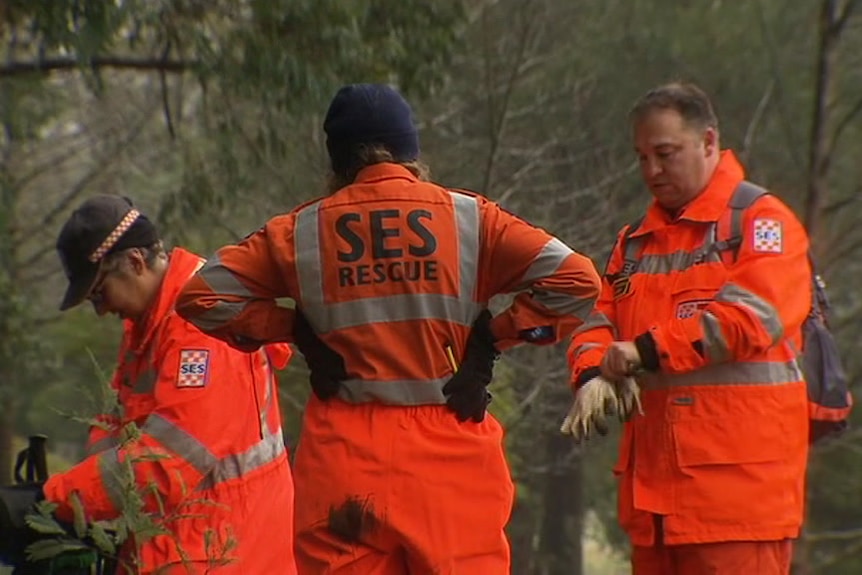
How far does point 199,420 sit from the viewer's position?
431cm

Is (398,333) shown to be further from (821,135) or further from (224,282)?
(821,135)

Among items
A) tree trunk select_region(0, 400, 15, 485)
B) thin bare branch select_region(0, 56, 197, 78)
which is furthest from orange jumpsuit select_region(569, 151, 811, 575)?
tree trunk select_region(0, 400, 15, 485)

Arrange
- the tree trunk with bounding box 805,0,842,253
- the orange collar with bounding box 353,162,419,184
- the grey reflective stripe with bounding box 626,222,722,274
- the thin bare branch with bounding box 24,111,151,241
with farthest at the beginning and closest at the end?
the thin bare branch with bounding box 24,111,151,241
the tree trunk with bounding box 805,0,842,253
the grey reflective stripe with bounding box 626,222,722,274
the orange collar with bounding box 353,162,419,184

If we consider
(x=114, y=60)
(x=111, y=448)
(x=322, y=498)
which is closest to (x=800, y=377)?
(x=322, y=498)

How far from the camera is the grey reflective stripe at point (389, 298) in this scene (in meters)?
3.68

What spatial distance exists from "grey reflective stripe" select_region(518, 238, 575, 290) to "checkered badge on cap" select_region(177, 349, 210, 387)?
3.53 feet

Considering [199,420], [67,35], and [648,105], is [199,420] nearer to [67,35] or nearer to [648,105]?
[648,105]

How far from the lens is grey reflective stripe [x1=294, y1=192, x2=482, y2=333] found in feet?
12.1

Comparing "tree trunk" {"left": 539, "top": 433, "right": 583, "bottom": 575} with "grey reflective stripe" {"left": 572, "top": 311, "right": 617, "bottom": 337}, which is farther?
"tree trunk" {"left": 539, "top": 433, "right": 583, "bottom": 575}

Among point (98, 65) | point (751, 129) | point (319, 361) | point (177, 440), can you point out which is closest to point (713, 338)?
point (319, 361)

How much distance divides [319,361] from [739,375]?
1321mm

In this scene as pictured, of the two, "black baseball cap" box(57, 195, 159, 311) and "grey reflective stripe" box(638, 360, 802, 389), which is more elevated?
"black baseball cap" box(57, 195, 159, 311)

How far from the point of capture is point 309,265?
3719mm

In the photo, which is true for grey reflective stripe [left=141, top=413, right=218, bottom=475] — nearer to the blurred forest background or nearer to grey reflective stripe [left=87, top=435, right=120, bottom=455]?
grey reflective stripe [left=87, top=435, right=120, bottom=455]
